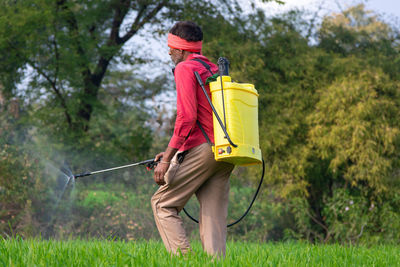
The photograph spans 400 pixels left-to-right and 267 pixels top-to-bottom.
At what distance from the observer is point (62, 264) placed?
120 inches

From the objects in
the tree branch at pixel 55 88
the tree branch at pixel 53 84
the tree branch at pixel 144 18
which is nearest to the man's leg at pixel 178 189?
the tree branch at pixel 53 84

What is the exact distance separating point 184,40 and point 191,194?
1.14 meters

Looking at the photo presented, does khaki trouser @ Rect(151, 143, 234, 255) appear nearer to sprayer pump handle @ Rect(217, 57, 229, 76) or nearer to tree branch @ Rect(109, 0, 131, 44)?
sprayer pump handle @ Rect(217, 57, 229, 76)

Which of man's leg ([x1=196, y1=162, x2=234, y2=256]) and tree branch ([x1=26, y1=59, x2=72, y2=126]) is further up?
tree branch ([x1=26, y1=59, x2=72, y2=126])

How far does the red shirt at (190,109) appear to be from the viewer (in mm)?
3451

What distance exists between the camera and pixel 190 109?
3.45 metres

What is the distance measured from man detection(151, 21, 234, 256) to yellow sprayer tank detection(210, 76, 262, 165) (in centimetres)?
16

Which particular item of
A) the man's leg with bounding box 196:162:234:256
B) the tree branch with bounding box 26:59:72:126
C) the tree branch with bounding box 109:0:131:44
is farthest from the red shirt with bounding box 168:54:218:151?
the tree branch with bounding box 109:0:131:44

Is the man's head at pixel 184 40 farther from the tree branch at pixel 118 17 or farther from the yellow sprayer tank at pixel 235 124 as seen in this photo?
the tree branch at pixel 118 17

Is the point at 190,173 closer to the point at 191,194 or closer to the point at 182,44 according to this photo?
the point at 191,194

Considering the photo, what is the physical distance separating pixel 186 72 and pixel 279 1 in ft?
28.1

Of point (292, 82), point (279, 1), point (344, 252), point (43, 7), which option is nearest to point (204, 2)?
point (279, 1)

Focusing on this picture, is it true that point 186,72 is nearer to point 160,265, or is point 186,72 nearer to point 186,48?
point 186,48

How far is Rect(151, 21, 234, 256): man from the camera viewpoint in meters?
3.47
